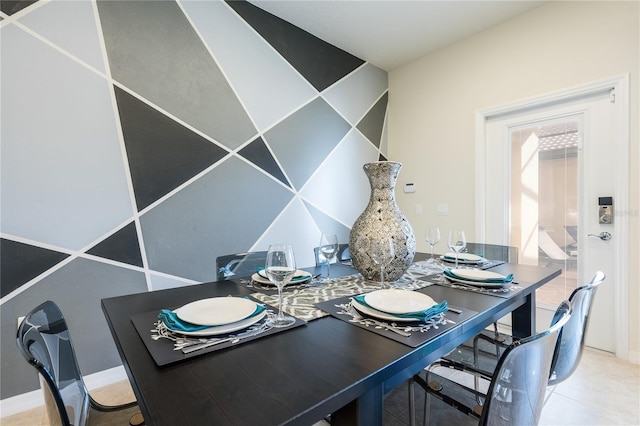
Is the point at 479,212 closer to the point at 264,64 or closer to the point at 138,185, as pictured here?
the point at 264,64

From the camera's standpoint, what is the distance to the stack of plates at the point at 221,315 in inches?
28.5

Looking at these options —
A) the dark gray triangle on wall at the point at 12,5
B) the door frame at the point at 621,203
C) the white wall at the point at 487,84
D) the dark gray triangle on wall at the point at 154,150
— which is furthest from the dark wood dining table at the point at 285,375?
the white wall at the point at 487,84

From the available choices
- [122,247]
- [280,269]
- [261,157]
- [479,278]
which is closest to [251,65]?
[261,157]

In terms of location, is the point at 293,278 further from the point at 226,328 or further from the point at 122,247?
the point at 122,247

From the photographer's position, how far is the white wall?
82.3 inches

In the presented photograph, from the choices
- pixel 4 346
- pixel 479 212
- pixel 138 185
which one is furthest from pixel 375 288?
pixel 479 212

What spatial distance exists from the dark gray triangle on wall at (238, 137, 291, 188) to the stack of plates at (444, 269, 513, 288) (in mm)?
1794

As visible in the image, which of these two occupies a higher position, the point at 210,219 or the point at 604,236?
the point at 210,219

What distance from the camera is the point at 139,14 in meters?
2.01

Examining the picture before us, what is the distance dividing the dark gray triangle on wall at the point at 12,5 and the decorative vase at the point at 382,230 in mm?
2078

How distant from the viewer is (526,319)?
1437 millimetres

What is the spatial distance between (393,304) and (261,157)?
6.58 feet

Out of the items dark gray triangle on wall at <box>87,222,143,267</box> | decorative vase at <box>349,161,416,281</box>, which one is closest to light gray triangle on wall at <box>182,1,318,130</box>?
dark gray triangle on wall at <box>87,222,143,267</box>

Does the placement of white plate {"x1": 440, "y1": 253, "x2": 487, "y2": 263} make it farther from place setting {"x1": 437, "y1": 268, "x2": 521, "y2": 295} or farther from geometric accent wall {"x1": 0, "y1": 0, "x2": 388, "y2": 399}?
geometric accent wall {"x1": 0, "y1": 0, "x2": 388, "y2": 399}
